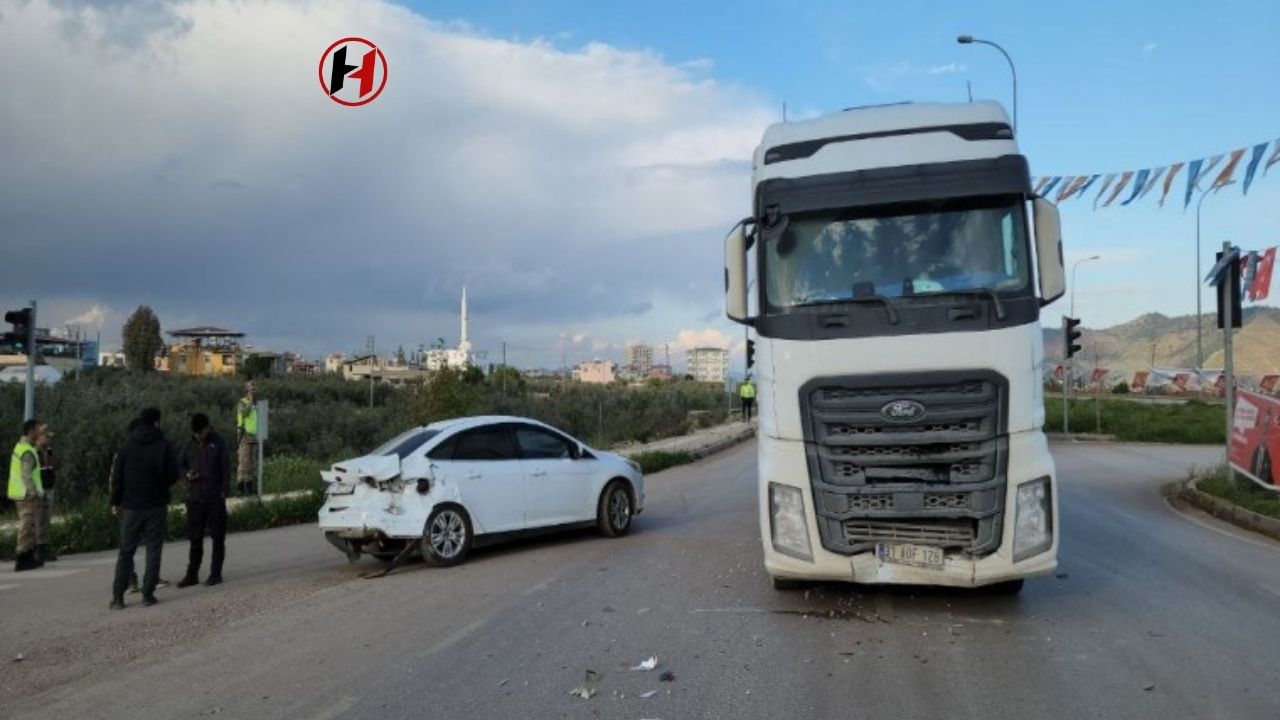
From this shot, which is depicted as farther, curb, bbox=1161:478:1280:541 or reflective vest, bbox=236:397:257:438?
reflective vest, bbox=236:397:257:438

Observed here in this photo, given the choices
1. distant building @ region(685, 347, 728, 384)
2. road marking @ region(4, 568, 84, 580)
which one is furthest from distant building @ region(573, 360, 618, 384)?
road marking @ region(4, 568, 84, 580)

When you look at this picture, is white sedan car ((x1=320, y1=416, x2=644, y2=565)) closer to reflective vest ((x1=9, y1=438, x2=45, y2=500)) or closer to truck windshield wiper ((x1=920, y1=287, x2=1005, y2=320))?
reflective vest ((x1=9, y1=438, x2=45, y2=500))

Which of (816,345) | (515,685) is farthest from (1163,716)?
(515,685)

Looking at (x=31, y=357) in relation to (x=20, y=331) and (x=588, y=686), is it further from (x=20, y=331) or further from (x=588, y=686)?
(x=588, y=686)

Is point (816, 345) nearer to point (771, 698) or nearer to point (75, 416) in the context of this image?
point (771, 698)

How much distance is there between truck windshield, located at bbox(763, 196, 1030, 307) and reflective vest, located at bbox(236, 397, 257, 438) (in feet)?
43.8

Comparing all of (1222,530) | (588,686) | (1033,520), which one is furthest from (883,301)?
(1222,530)

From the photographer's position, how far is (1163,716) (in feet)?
16.9

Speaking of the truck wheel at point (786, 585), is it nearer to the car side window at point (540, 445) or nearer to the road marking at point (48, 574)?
the car side window at point (540, 445)

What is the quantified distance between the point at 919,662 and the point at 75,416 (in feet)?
78.4

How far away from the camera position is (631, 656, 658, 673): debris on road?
613 centimetres

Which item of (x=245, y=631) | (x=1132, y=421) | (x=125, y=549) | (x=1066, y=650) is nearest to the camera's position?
(x=1066, y=650)

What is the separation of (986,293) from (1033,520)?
171 cm

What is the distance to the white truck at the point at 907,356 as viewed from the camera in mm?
6965
